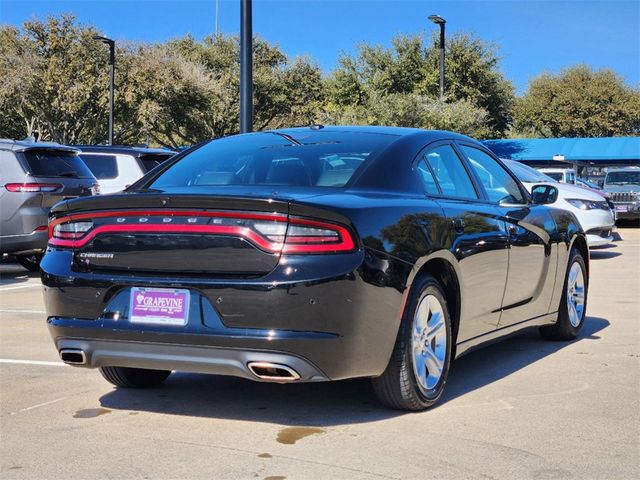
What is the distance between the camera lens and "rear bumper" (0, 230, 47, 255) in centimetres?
1138

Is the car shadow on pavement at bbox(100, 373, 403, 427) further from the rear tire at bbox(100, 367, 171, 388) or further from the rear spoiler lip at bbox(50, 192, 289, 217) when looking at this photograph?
Answer: the rear spoiler lip at bbox(50, 192, 289, 217)

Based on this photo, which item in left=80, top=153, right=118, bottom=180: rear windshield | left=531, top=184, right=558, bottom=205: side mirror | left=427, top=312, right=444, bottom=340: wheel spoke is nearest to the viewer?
left=427, top=312, right=444, bottom=340: wheel spoke

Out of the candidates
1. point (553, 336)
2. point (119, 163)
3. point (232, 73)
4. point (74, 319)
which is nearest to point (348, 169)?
point (74, 319)

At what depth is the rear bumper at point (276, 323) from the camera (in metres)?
4.09

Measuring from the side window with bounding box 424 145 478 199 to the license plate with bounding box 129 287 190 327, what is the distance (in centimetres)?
184

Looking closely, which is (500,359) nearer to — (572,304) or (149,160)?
(572,304)

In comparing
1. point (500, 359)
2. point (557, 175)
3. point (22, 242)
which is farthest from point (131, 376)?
point (557, 175)

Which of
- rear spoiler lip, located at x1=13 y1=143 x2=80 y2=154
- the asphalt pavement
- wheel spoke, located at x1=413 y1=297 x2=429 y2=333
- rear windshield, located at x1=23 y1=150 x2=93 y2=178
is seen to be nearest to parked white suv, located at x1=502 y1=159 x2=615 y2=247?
rear windshield, located at x1=23 y1=150 x2=93 y2=178

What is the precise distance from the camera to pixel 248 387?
17.7 ft

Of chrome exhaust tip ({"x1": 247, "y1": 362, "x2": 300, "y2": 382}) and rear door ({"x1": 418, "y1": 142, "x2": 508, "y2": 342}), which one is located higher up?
rear door ({"x1": 418, "y1": 142, "x2": 508, "y2": 342})

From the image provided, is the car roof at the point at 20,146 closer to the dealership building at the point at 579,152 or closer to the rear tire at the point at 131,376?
the rear tire at the point at 131,376

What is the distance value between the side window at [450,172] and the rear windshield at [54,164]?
7.54 m

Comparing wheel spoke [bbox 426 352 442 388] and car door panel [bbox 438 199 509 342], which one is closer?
wheel spoke [bbox 426 352 442 388]

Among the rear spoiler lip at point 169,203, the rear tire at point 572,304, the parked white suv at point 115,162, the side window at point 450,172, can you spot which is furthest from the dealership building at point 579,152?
the rear spoiler lip at point 169,203
